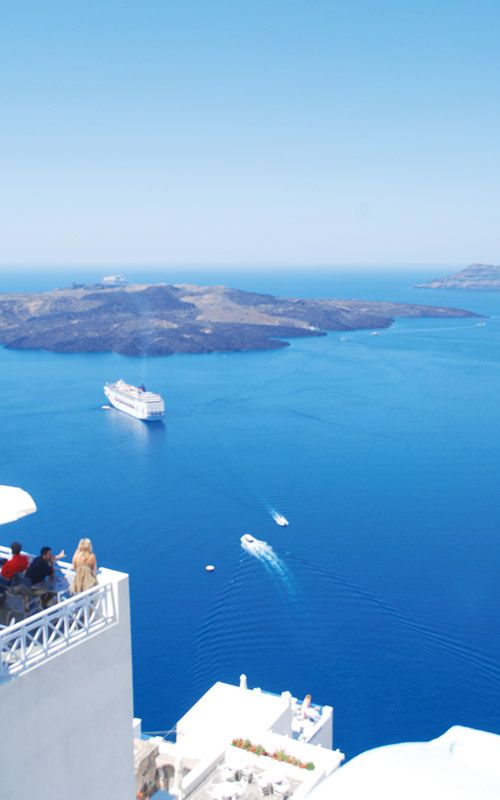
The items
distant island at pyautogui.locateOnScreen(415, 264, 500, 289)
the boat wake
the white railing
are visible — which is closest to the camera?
the white railing

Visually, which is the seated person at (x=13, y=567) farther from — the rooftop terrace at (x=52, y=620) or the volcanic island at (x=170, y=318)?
the volcanic island at (x=170, y=318)

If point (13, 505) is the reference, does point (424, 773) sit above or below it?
below

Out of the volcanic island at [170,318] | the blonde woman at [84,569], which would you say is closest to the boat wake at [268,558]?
the blonde woman at [84,569]

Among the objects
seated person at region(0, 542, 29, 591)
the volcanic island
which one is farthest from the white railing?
the volcanic island

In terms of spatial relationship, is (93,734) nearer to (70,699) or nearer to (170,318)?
(70,699)

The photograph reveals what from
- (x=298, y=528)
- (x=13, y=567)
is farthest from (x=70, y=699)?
(x=298, y=528)

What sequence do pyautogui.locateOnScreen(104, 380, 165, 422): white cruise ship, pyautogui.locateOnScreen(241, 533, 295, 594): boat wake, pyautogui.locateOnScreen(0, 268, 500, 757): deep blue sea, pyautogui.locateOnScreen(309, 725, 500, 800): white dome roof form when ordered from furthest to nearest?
pyautogui.locateOnScreen(104, 380, 165, 422): white cruise ship
pyautogui.locateOnScreen(241, 533, 295, 594): boat wake
pyautogui.locateOnScreen(0, 268, 500, 757): deep blue sea
pyautogui.locateOnScreen(309, 725, 500, 800): white dome roof

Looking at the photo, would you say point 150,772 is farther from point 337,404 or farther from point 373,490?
point 337,404

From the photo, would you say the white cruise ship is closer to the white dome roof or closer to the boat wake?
the boat wake
